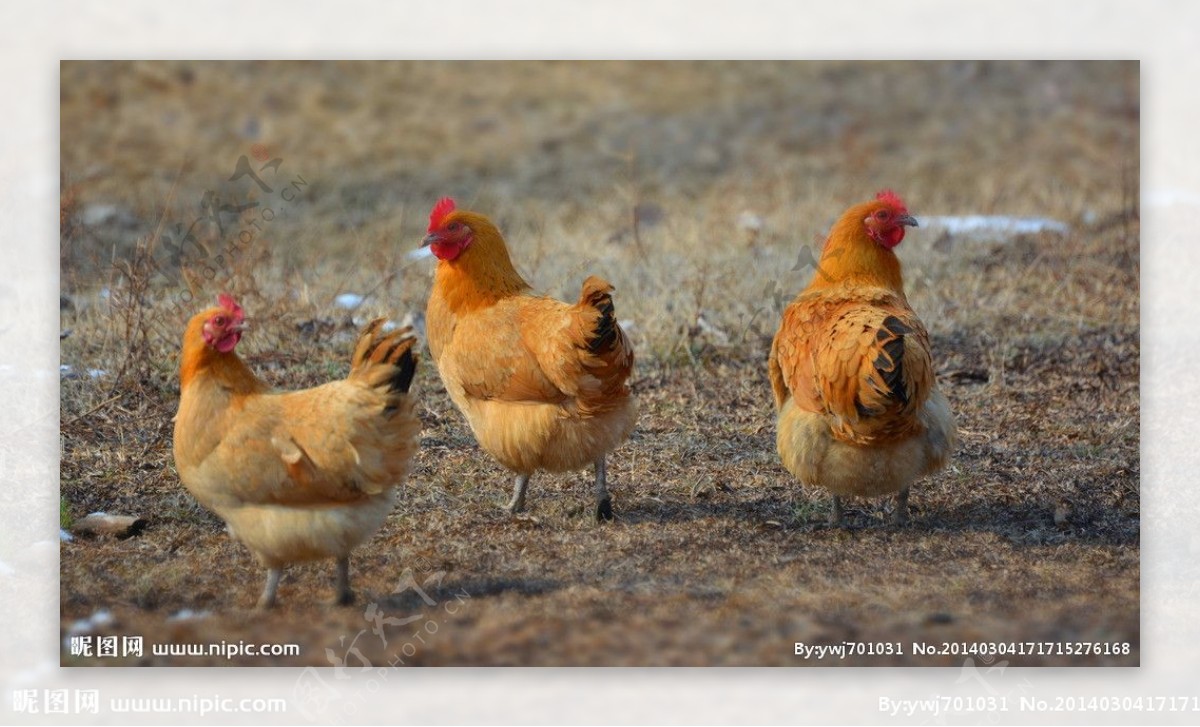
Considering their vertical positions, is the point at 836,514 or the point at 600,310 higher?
the point at 600,310

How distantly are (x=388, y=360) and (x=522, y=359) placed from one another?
939 mm

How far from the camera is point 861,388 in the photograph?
16.6 ft

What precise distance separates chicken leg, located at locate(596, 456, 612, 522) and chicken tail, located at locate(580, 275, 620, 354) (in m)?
0.77

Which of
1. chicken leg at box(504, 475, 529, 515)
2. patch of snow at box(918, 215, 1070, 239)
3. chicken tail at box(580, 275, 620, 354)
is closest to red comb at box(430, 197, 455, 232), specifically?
chicken tail at box(580, 275, 620, 354)

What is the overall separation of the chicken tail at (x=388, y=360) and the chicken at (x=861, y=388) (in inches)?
67.4

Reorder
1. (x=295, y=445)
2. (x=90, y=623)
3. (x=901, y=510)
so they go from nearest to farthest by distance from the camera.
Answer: (x=295, y=445), (x=90, y=623), (x=901, y=510)

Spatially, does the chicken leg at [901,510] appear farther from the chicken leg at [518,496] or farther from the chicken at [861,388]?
the chicken leg at [518,496]

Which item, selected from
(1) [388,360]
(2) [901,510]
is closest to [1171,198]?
(2) [901,510]

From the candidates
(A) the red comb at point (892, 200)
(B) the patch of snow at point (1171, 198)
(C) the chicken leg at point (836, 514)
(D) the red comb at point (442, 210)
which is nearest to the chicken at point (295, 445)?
(D) the red comb at point (442, 210)

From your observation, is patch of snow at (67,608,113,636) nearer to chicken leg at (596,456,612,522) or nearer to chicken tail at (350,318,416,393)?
chicken tail at (350,318,416,393)

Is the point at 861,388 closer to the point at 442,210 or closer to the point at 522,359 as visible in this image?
the point at 522,359

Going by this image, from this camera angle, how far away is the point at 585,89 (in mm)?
A: 13078

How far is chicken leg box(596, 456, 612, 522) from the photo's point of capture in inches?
227

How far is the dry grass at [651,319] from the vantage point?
495cm
